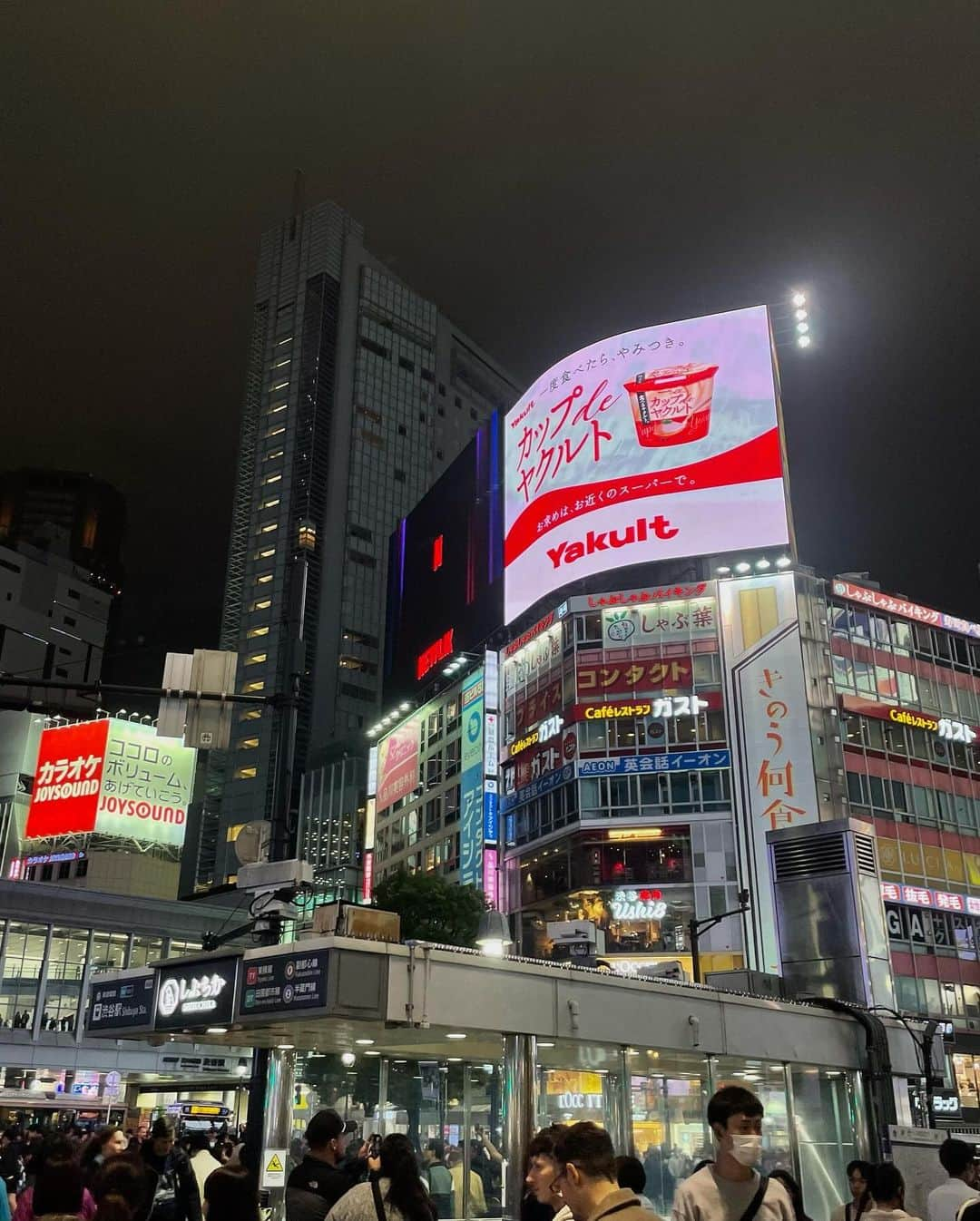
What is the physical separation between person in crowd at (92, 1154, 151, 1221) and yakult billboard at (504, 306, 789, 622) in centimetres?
4801

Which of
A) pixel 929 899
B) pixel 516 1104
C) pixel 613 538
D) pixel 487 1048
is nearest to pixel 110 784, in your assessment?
pixel 613 538

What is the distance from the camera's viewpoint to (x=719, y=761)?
51.8m

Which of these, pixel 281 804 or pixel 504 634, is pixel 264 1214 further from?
pixel 504 634

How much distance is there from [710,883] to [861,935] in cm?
2996

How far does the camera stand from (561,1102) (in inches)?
571

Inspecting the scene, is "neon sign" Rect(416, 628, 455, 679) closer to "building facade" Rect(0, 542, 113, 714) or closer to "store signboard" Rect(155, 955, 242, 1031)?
"building facade" Rect(0, 542, 113, 714)

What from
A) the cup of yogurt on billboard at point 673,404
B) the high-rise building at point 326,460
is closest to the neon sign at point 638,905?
the cup of yogurt on billboard at point 673,404

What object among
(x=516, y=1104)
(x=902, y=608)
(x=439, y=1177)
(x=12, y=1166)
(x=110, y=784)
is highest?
(x=902, y=608)

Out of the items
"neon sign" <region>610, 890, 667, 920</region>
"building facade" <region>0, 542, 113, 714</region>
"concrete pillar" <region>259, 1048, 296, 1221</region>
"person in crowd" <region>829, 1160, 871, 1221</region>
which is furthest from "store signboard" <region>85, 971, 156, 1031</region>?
"building facade" <region>0, 542, 113, 714</region>

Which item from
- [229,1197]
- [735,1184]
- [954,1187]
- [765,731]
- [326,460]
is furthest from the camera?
[326,460]

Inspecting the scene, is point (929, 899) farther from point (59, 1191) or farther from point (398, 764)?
point (59, 1191)

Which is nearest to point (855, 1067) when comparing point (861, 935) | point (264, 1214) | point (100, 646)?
point (861, 935)

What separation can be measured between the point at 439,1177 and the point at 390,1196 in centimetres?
958

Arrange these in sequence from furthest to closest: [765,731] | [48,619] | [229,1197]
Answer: [48,619] → [765,731] → [229,1197]
